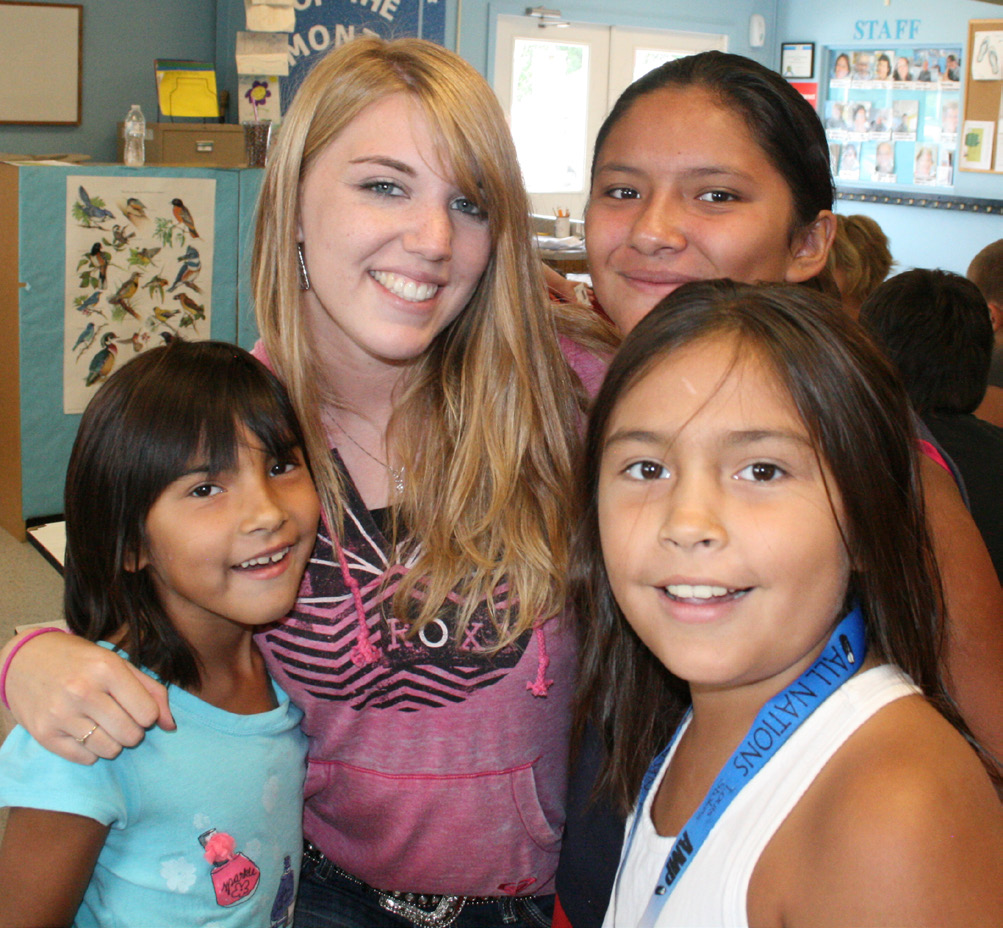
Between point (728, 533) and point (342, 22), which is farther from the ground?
point (342, 22)

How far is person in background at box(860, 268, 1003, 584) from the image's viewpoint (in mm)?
2406

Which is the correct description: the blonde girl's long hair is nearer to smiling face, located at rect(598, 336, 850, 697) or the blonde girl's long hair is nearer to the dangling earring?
the dangling earring

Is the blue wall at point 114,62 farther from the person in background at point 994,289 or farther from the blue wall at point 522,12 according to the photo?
the person in background at point 994,289

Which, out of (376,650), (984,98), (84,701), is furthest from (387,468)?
(984,98)

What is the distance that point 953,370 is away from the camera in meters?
2.50

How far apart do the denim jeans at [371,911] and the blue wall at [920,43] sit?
7.14 metres

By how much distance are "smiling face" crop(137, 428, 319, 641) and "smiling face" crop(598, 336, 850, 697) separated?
46 cm

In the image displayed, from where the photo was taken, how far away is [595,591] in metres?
1.25

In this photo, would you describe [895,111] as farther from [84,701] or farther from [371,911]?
[84,701]

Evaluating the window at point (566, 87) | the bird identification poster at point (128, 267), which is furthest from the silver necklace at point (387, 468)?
the window at point (566, 87)

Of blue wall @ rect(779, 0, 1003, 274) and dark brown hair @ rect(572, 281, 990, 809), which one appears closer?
dark brown hair @ rect(572, 281, 990, 809)

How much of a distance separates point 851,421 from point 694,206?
1.76 ft

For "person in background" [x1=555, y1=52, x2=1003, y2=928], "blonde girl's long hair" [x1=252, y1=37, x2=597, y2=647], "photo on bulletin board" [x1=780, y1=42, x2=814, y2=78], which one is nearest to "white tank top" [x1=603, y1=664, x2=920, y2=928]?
"person in background" [x1=555, y1=52, x2=1003, y2=928]

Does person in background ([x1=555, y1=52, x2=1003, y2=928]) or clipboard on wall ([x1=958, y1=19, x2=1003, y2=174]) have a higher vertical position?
clipboard on wall ([x1=958, y1=19, x2=1003, y2=174])
